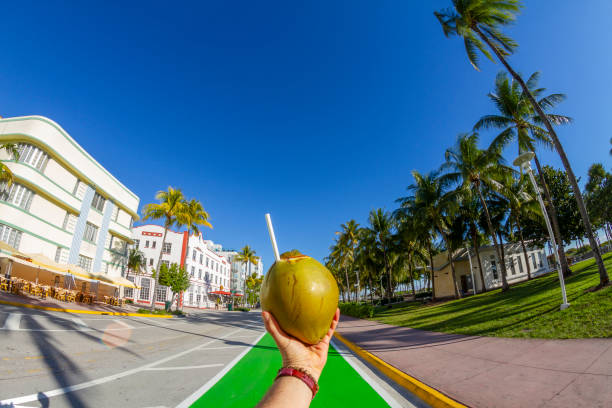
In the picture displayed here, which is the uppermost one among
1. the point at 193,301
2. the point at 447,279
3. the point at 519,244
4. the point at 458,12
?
the point at 458,12

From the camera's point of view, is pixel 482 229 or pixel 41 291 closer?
pixel 41 291

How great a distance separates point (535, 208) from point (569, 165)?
15.3 meters

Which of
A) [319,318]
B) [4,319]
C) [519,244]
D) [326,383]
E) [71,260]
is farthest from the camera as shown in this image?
[519,244]

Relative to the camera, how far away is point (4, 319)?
9.55 meters

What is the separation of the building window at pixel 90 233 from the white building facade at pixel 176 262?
390 inches

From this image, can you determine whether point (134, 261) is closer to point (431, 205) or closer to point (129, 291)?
point (129, 291)

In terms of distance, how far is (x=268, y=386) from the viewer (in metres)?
5.15

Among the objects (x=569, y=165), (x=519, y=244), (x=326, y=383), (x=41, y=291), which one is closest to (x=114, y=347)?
(x=326, y=383)

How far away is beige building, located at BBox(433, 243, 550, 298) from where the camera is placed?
96.7 ft

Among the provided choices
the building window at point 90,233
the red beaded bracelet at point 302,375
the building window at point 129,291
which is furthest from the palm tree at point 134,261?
the red beaded bracelet at point 302,375

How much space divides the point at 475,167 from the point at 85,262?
109 ft

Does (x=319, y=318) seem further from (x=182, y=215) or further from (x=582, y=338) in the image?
(x=182, y=215)

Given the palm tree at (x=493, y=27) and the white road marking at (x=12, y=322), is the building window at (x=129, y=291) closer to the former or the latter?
the white road marking at (x=12, y=322)

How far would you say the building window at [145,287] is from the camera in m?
36.4
